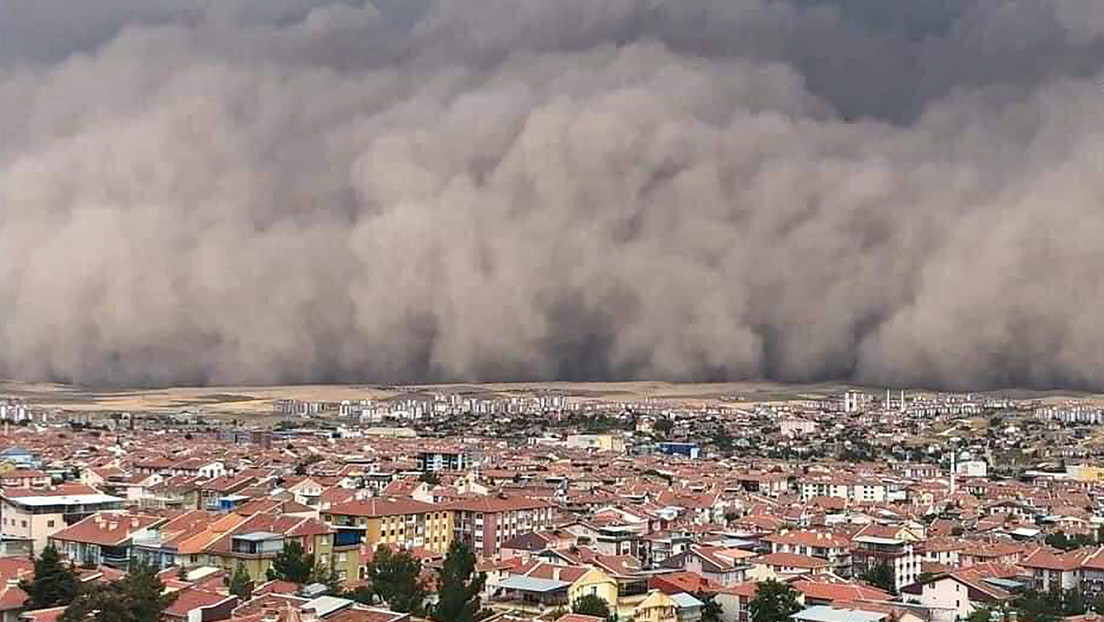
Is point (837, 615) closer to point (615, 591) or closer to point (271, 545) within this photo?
point (615, 591)

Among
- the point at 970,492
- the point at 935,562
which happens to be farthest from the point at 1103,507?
the point at 935,562

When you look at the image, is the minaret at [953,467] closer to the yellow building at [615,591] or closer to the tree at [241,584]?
the yellow building at [615,591]

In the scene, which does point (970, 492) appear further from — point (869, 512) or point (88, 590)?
point (88, 590)

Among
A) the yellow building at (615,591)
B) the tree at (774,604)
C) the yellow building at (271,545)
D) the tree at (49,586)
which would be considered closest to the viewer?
the tree at (49,586)

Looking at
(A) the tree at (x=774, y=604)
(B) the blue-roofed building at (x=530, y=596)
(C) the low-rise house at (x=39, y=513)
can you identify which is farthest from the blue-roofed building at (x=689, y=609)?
(C) the low-rise house at (x=39, y=513)

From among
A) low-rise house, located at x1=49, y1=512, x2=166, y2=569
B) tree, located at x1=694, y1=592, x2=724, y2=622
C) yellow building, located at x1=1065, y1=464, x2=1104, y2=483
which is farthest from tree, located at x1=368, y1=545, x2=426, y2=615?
yellow building, located at x1=1065, y1=464, x2=1104, y2=483

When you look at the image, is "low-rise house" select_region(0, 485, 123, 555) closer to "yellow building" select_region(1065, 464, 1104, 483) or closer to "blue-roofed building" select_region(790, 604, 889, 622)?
"blue-roofed building" select_region(790, 604, 889, 622)
